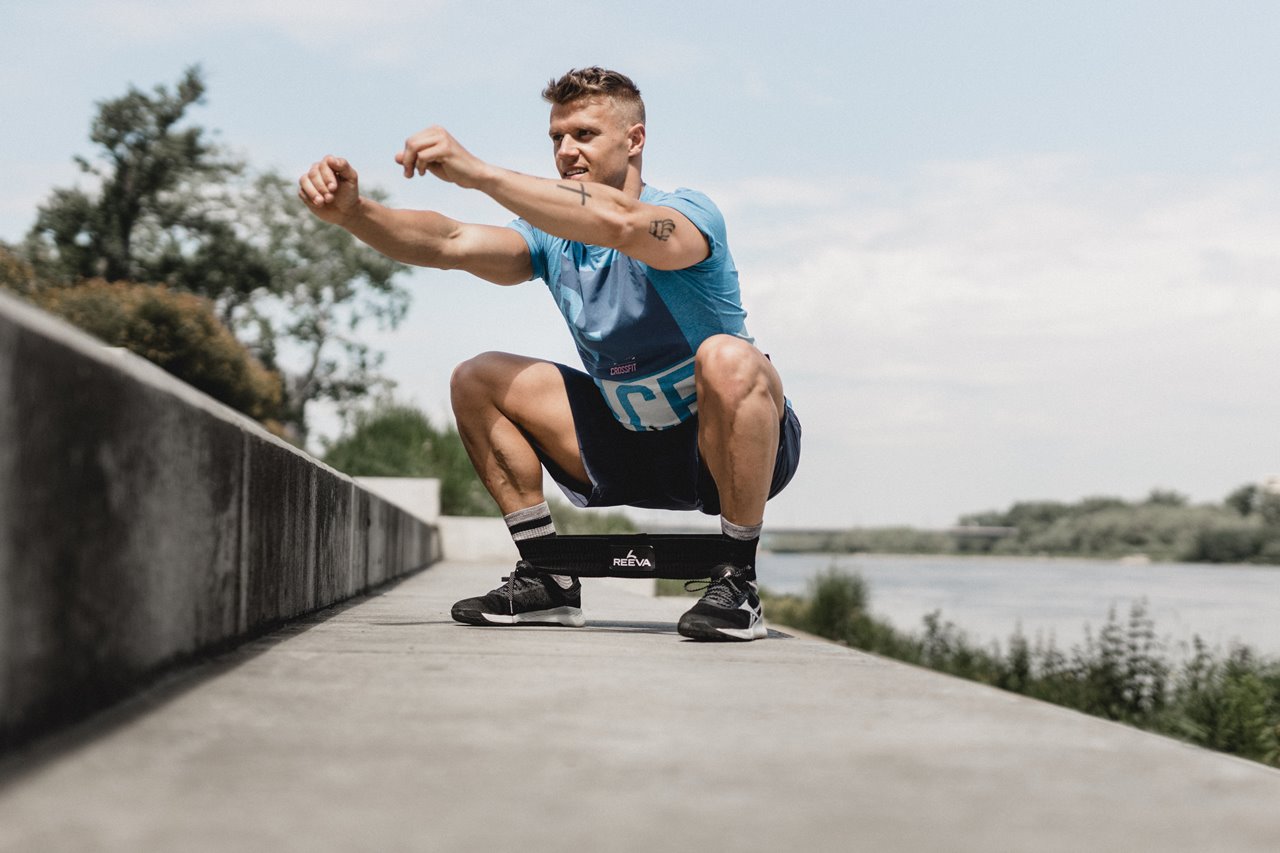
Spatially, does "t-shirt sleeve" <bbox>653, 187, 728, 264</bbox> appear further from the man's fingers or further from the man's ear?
the man's fingers

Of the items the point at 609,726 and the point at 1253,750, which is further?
the point at 1253,750

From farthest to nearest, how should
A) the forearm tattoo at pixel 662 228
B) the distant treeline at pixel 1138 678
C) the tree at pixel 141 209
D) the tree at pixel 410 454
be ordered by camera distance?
1. the tree at pixel 141 209
2. the tree at pixel 410 454
3. the distant treeline at pixel 1138 678
4. the forearm tattoo at pixel 662 228

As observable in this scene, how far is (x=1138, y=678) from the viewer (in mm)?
12078

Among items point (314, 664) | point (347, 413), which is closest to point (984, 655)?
point (314, 664)

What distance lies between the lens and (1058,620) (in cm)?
2838

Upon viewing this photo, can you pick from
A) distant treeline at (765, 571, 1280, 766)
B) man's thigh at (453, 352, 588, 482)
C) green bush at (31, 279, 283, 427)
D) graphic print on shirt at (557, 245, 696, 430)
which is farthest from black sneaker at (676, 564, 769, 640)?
green bush at (31, 279, 283, 427)

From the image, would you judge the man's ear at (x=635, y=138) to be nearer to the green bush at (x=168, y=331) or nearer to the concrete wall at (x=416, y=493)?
the concrete wall at (x=416, y=493)

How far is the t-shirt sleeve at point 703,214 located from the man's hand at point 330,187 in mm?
812

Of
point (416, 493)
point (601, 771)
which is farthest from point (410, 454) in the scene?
point (601, 771)

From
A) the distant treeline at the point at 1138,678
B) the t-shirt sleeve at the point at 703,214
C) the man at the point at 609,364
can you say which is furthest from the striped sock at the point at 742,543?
the distant treeline at the point at 1138,678

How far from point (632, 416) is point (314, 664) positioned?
1.49 m

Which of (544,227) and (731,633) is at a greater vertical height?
(544,227)

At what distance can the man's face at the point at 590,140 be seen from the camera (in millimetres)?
3508

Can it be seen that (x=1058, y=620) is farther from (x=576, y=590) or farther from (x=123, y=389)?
(x=123, y=389)
